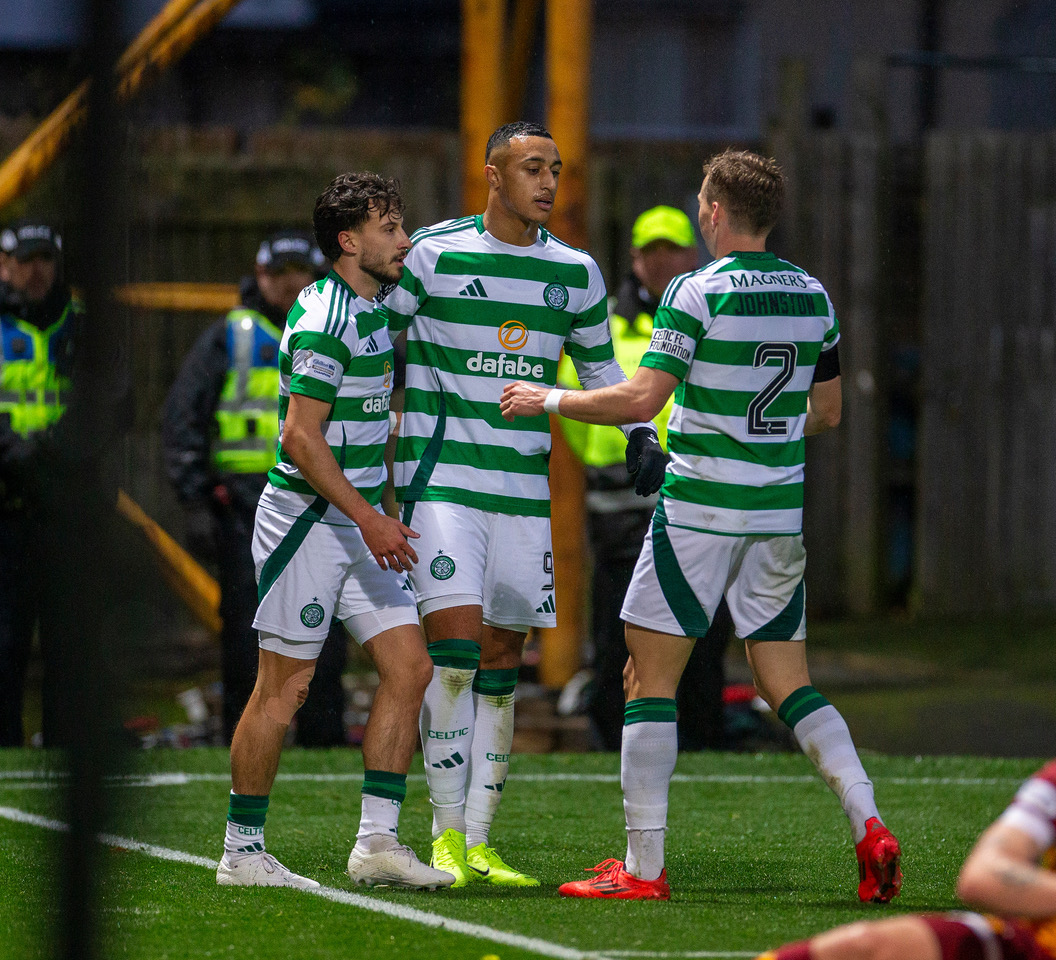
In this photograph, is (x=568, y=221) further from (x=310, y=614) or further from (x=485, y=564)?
(x=310, y=614)

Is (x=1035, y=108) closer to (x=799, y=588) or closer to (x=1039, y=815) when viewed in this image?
(x=799, y=588)

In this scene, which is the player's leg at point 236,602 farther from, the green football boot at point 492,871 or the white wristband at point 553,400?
the white wristband at point 553,400

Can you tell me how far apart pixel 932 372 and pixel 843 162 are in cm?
156

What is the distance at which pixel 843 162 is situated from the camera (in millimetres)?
12438

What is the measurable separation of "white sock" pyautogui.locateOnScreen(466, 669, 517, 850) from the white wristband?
2.82 feet

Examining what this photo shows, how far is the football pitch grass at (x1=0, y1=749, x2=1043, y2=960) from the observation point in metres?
4.32

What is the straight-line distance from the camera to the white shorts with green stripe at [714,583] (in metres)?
4.99

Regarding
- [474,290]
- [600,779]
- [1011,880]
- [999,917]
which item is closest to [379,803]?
[474,290]

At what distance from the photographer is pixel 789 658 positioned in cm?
516

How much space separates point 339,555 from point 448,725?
58 centimetres

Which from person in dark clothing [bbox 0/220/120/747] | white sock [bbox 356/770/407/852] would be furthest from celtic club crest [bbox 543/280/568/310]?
person in dark clothing [bbox 0/220/120/747]

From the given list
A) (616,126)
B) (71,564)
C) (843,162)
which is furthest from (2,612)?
(616,126)

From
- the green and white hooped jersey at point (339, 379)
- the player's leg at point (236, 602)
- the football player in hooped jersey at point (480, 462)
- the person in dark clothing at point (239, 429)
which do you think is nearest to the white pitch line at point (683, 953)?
Result: the football player in hooped jersey at point (480, 462)

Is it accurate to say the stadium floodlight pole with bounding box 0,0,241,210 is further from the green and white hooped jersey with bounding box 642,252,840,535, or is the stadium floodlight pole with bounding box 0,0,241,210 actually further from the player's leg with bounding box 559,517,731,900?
the player's leg with bounding box 559,517,731,900
